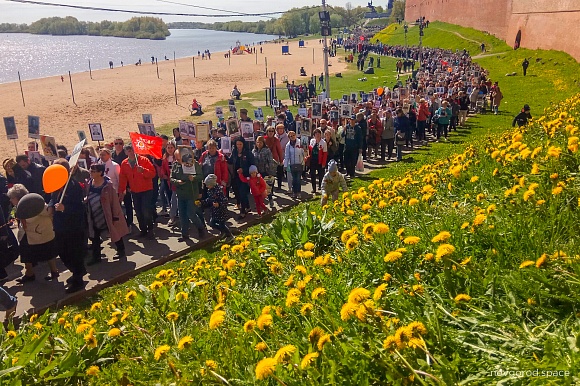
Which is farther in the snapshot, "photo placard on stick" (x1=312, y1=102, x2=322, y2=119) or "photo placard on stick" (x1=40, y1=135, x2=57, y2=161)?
"photo placard on stick" (x1=312, y1=102, x2=322, y2=119)

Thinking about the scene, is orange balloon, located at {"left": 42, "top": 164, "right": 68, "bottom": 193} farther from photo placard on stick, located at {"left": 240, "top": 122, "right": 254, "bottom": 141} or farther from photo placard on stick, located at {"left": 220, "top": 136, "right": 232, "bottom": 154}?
photo placard on stick, located at {"left": 240, "top": 122, "right": 254, "bottom": 141}

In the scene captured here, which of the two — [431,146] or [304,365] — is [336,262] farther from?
[431,146]

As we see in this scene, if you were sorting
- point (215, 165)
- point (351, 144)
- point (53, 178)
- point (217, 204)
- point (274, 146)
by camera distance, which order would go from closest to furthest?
point (53, 178)
point (217, 204)
point (215, 165)
point (274, 146)
point (351, 144)

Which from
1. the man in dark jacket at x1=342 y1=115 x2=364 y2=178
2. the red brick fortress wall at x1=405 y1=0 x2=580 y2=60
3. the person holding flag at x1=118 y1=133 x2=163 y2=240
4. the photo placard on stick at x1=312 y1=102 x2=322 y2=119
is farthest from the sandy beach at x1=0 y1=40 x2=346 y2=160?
the red brick fortress wall at x1=405 y1=0 x2=580 y2=60

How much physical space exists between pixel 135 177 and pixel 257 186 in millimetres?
2425

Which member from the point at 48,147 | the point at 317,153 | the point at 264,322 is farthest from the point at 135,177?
the point at 264,322

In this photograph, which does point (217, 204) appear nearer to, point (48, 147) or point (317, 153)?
point (317, 153)

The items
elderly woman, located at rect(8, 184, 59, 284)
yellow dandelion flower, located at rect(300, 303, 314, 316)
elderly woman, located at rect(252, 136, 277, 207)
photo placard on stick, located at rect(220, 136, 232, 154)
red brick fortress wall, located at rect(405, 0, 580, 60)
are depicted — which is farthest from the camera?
red brick fortress wall, located at rect(405, 0, 580, 60)

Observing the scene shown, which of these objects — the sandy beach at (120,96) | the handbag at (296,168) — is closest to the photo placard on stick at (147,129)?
the handbag at (296,168)

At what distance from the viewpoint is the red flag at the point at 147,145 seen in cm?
1087

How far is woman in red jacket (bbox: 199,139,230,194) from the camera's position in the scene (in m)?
10.4

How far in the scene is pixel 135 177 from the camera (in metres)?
9.82

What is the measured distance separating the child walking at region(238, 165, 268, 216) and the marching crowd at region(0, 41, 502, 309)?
21 mm

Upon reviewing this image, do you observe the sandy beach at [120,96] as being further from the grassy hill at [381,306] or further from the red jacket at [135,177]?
the grassy hill at [381,306]
